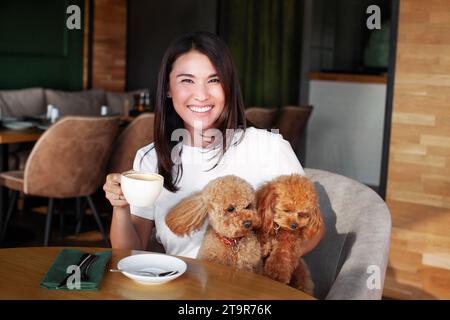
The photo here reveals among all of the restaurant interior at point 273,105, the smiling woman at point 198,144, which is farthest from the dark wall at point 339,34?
the smiling woman at point 198,144

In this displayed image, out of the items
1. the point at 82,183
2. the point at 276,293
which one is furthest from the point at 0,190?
the point at 276,293

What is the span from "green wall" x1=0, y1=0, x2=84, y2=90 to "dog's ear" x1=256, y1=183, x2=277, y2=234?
4955mm

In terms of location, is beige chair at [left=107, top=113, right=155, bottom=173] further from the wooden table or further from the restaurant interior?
the wooden table

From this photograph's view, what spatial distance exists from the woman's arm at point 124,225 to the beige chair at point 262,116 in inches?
107

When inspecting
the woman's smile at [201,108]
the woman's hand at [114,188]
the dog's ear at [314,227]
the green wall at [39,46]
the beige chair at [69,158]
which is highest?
the green wall at [39,46]

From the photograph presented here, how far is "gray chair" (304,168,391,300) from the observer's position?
4.22 feet

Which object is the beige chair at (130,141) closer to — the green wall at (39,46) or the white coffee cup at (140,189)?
the green wall at (39,46)

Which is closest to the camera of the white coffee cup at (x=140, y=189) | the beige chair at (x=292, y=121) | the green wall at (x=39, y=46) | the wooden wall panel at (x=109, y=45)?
the white coffee cup at (x=140, y=189)

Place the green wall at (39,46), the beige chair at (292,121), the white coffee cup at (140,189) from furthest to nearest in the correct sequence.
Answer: the green wall at (39,46)
the beige chair at (292,121)
the white coffee cup at (140,189)

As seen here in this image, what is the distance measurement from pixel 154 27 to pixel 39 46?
1356 mm

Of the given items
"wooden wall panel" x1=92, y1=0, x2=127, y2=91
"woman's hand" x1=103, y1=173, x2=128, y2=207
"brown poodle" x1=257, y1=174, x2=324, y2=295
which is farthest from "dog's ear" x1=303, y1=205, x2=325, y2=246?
"wooden wall panel" x1=92, y1=0, x2=127, y2=91

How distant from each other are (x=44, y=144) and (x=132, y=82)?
140 inches

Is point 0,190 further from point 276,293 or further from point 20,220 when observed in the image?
point 276,293

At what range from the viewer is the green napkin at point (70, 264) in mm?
1147
